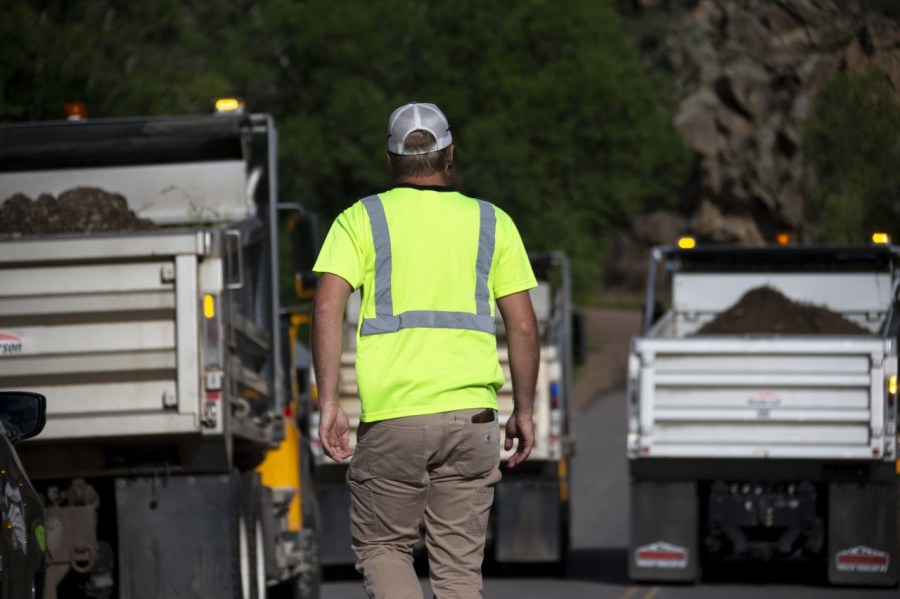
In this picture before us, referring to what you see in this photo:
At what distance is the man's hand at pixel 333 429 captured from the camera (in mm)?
5730

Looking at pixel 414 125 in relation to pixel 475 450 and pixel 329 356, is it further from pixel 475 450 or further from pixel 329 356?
pixel 475 450

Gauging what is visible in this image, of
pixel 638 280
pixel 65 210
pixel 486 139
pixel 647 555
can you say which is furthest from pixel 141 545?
pixel 638 280

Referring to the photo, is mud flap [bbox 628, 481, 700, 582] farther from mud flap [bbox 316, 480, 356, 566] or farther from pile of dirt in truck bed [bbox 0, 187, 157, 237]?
pile of dirt in truck bed [bbox 0, 187, 157, 237]

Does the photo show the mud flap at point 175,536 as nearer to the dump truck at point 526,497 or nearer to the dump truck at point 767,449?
the dump truck at point 767,449

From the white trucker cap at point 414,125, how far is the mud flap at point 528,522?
29.0 ft

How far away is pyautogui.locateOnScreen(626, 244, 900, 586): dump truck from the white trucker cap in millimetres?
7110

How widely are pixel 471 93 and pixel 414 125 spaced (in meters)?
36.6

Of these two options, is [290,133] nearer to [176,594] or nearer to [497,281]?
[176,594]

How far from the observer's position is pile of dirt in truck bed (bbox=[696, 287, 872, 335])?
13.7m

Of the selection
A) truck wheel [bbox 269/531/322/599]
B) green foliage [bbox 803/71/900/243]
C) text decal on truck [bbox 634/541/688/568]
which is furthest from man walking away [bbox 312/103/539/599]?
green foliage [bbox 803/71/900/243]

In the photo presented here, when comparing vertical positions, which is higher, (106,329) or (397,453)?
(106,329)

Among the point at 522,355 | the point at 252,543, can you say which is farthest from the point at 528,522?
the point at 522,355

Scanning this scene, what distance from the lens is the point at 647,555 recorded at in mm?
13141

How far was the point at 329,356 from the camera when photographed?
579cm
